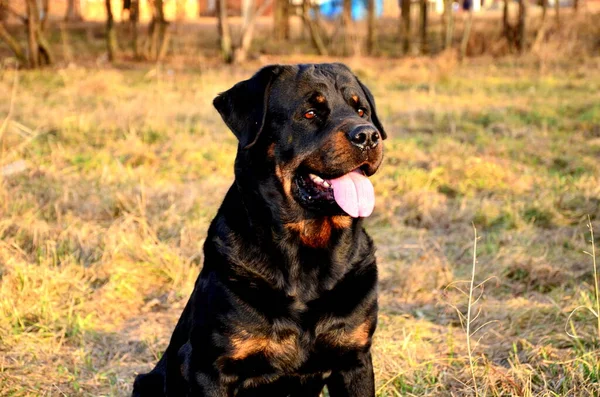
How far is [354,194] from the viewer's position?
9.80 ft

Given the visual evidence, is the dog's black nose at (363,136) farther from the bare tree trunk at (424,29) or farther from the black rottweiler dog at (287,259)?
the bare tree trunk at (424,29)

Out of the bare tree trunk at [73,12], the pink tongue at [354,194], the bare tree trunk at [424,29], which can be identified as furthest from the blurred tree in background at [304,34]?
the pink tongue at [354,194]

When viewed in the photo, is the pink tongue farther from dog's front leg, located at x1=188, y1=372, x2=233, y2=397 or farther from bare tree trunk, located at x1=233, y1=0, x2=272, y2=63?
bare tree trunk, located at x1=233, y1=0, x2=272, y2=63

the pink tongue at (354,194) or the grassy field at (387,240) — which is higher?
the pink tongue at (354,194)

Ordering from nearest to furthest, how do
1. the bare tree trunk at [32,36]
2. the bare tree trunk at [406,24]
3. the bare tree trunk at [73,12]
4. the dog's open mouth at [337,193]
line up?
the dog's open mouth at [337,193], the bare tree trunk at [32,36], the bare tree trunk at [406,24], the bare tree trunk at [73,12]

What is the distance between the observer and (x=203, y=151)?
817 centimetres

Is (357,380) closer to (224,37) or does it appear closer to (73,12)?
(224,37)

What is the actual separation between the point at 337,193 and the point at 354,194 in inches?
2.6

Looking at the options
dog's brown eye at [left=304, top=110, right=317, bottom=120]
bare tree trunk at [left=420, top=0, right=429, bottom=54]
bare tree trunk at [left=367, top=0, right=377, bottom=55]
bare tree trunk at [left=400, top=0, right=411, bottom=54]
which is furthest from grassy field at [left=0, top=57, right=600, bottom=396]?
bare tree trunk at [left=367, top=0, right=377, bottom=55]

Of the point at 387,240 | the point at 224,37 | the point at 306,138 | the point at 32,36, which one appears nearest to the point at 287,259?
the point at 306,138

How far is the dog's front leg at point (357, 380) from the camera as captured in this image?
285 centimetres

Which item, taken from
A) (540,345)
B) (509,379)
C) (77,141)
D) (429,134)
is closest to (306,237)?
(509,379)

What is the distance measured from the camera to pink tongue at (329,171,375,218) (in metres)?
A: 2.94

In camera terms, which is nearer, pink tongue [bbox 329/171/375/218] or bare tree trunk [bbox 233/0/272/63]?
pink tongue [bbox 329/171/375/218]
